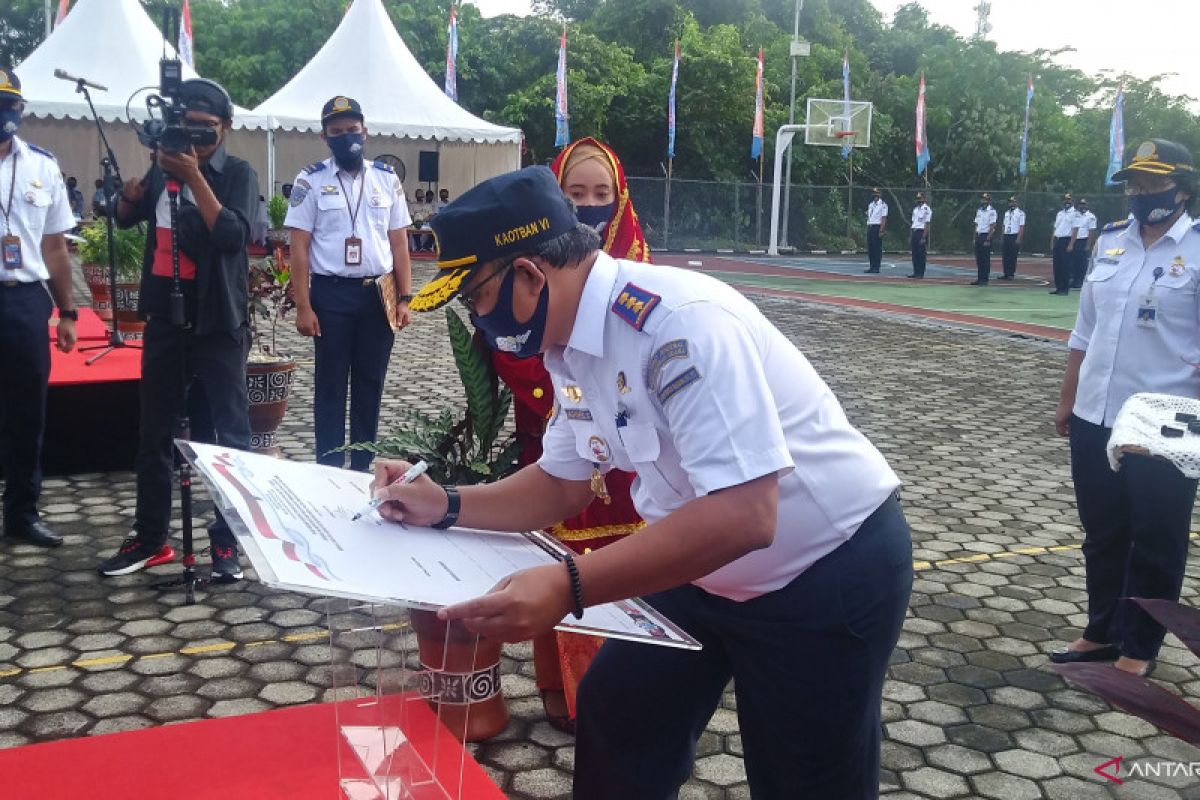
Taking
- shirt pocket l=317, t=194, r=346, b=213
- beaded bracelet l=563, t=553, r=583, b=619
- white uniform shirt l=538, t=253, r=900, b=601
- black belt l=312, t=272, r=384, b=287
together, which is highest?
shirt pocket l=317, t=194, r=346, b=213

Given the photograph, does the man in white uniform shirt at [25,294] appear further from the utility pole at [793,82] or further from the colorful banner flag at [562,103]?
the utility pole at [793,82]

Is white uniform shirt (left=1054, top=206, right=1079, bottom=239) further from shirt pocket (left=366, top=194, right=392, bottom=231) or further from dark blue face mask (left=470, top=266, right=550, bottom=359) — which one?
dark blue face mask (left=470, top=266, right=550, bottom=359)

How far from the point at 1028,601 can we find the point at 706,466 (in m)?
3.57

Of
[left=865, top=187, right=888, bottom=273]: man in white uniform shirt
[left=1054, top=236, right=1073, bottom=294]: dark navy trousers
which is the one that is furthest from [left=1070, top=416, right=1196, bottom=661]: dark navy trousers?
[left=865, top=187, right=888, bottom=273]: man in white uniform shirt

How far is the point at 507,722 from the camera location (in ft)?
11.0

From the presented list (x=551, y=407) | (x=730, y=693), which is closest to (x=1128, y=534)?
(x=730, y=693)

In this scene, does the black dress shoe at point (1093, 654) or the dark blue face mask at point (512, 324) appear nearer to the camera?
the dark blue face mask at point (512, 324)

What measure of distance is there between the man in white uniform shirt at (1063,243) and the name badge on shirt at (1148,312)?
1826cm

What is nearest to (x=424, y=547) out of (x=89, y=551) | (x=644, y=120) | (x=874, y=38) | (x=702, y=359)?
(x=702, y=359)

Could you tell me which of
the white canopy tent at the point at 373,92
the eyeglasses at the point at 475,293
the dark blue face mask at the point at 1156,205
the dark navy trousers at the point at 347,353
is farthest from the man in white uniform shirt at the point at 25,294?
the white canopy tent at the point at 373,92

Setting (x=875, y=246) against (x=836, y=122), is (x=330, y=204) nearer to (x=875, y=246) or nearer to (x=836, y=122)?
(x=875, y=246)

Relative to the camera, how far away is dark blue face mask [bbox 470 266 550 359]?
1.68 meters

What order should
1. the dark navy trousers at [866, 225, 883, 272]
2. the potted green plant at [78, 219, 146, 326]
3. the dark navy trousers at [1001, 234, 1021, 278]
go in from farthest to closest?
the dark navy trousers at [866, 225, 883, 272], the dark navy trousers at [1001, 234, 1021, 278], the potted green plant at [78, 219, 146, 326]

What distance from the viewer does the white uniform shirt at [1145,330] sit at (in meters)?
3.73
